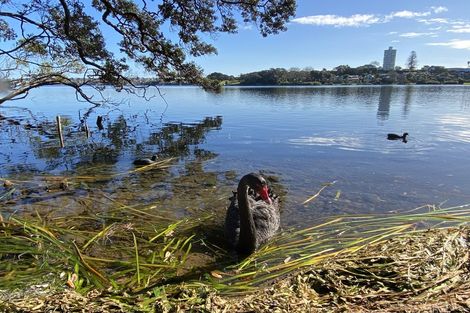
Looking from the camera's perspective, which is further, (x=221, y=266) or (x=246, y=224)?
(x=246, y=224)

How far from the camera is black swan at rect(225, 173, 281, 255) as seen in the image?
18.2 ft

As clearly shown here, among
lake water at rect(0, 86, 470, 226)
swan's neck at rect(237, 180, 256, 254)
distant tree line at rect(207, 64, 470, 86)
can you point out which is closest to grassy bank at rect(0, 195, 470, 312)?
swan's neck at rect(237, 180, 256, 254)

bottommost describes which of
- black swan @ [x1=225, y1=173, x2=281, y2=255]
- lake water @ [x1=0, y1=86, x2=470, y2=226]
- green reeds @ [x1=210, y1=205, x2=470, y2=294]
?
lake water @ [x1=0, y1=86, x2=470, y2=226]

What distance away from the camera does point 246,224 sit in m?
5.54

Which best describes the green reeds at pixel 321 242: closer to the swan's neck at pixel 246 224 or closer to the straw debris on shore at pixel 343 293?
the swan's neck at pixel 246 224

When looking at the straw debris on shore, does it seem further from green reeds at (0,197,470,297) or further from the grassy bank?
green reeds at (0,197,470,297)

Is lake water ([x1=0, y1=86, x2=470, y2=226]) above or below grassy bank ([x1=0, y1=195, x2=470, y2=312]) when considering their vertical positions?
below

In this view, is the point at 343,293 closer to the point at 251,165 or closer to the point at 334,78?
the point at 251,165

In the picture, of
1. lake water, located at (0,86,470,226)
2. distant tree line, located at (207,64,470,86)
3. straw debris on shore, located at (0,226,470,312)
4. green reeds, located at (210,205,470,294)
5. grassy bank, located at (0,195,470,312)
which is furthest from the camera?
distant tree line, located at (207,64,470,86)

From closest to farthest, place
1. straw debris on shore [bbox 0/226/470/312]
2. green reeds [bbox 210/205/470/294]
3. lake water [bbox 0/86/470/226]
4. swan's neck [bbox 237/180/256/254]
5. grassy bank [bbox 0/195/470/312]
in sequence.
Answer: straw debris on shore [bbox 0/226/470/312] → grassy bank [bbox 0/195/470/312] → green reeds [bbox 210/205/470/294] → swan's neck [bbox 237/180/256/254] → lake water [bbox 0/86/470/226]

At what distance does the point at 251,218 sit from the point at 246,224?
0.39 ft

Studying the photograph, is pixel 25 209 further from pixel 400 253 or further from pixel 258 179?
pixel 400 253

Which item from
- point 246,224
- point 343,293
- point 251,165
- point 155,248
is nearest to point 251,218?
point 246,224

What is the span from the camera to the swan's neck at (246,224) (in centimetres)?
552
